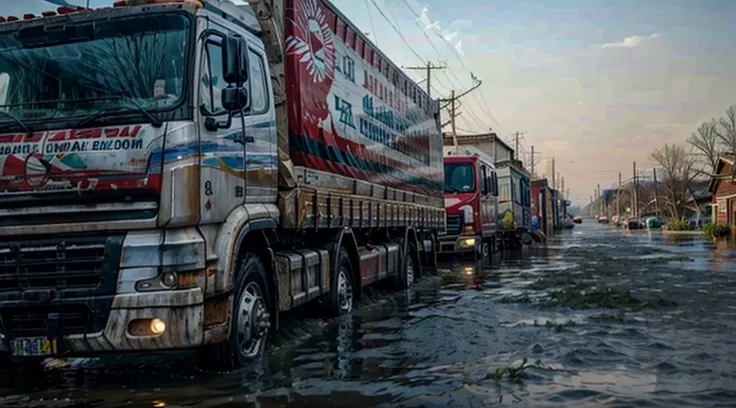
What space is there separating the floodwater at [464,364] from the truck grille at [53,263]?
907 millimetres

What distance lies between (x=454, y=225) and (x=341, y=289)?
11.4 m

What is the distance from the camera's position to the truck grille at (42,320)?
17.5 ft

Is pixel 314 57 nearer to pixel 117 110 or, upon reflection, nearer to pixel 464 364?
pixel 117 110

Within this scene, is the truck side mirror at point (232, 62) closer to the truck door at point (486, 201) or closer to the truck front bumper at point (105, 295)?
the truck front bumper at point (105, 295)

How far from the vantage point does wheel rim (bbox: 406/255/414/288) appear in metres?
13.6

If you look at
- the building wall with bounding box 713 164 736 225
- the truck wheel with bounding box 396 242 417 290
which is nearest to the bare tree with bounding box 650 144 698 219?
the building wall with bounding box 713 164 736 225

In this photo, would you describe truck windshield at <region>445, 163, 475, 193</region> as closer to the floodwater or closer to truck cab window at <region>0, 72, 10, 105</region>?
the floodwater

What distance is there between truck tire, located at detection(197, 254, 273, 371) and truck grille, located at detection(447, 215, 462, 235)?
14157 mm

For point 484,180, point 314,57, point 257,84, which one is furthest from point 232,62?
point 484,180

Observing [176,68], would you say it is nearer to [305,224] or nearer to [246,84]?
[246,84]

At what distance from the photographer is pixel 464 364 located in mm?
6438

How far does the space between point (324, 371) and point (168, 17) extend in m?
3.35

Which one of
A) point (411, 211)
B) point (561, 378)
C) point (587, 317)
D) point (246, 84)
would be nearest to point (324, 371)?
point (561, 378)

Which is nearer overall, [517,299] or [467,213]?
[517,299]
